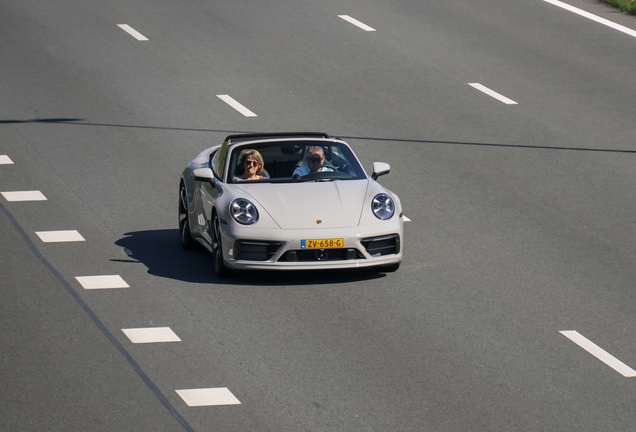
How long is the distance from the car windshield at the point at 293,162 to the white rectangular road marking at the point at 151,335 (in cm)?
263

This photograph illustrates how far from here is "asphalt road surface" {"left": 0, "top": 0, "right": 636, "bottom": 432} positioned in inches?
298

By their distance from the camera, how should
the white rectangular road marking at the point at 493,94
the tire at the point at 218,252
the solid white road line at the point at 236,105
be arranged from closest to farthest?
the tire at the point at 218,252 → the solid white road line at the point at 236,105 → the white rectangular road marking at the point at 493,94

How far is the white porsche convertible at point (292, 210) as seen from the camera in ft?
33.1

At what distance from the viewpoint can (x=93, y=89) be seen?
19.5 m

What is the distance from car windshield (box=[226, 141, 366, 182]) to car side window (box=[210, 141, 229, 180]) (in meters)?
0.11

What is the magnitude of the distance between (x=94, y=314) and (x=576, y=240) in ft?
18.5

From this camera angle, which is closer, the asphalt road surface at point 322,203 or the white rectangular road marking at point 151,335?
the asphalt road surface at point 322,203

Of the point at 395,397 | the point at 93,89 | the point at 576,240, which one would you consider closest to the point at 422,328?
the point at 395,397

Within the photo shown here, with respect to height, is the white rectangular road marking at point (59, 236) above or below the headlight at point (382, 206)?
below

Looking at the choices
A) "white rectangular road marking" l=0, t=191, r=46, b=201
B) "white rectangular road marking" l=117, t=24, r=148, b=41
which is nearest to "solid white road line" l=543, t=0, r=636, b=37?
"white rectangular road marking" l=117, t=24, r=148, b=41

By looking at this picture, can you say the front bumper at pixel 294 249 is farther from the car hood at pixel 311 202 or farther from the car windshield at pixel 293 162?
the car windshield at pixel 293 162

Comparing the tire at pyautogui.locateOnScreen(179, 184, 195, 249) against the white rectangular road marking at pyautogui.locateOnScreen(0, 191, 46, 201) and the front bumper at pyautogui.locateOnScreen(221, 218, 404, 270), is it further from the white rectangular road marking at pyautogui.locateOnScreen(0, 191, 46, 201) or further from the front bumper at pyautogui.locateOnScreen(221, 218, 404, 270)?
the white rectangular road marking at pyautogui.locateOnScreen(0, 191, 46, 201)

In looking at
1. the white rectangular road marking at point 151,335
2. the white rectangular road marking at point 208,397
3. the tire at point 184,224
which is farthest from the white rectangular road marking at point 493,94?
the white rectangular road marking at point 208,397

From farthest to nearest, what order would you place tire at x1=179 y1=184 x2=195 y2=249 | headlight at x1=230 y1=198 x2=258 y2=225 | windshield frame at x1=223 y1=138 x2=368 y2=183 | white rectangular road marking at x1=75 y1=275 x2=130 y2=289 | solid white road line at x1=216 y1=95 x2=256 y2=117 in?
1. solid white road line at x1=216 y1=95 x2=256 y2=117
2. tire at x1=179 y1=184 x2=195 y2=249
3. windshield frame at x1=223 y1=138 x2=368 y2=183
4. headlight at x1=230 y1=198 x2=258 y2=225
5. white rectangular road marking at x1=75 y1=275 x2=130 y2=289
